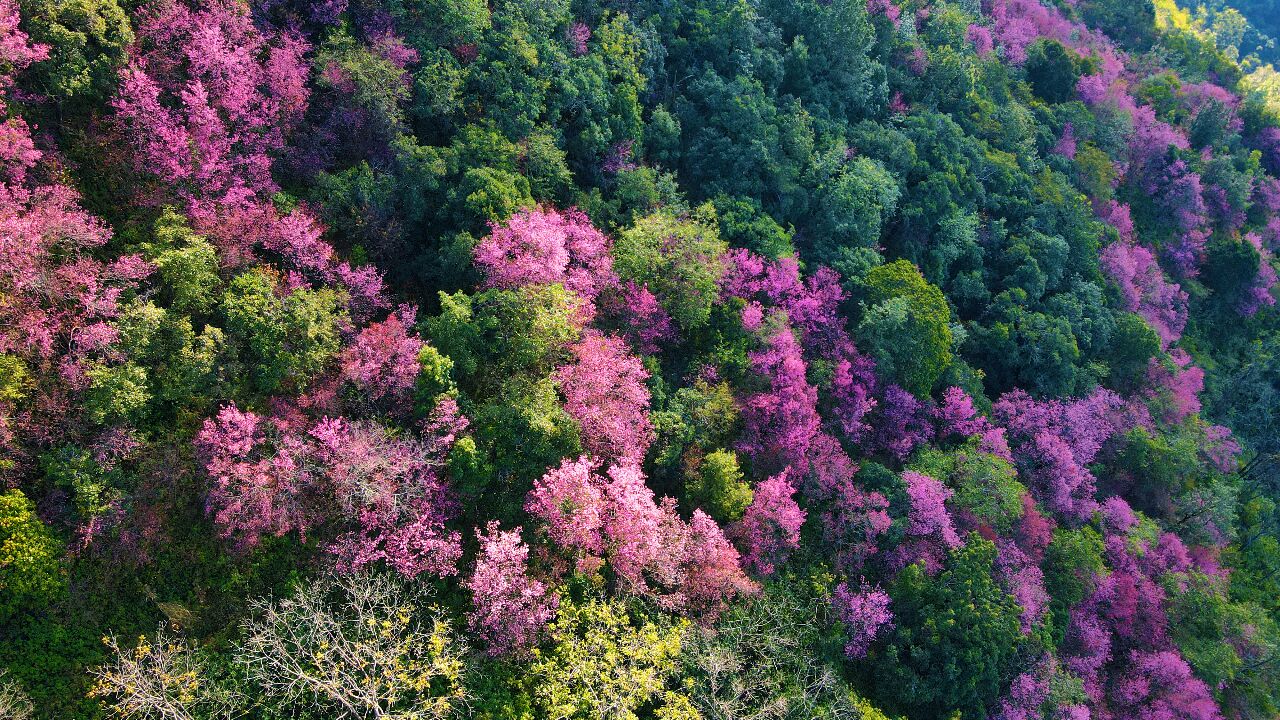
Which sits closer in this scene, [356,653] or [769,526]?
[356,653]

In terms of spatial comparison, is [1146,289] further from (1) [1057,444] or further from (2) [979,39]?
(2) [979,39]

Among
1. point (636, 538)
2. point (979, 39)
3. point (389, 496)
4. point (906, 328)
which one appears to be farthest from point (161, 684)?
point (979, 39)

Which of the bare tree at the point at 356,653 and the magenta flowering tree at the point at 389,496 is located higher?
the magenta flowering tree at the point at 389,496

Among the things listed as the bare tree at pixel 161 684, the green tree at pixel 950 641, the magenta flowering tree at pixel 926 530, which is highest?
the bare tree at pixel 161 684

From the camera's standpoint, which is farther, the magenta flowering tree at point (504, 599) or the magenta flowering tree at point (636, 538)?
the magenta flowering tree at point (636, 538)

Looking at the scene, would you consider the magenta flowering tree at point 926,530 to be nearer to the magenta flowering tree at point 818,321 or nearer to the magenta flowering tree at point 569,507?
the magenta flowering tree at point 818,321

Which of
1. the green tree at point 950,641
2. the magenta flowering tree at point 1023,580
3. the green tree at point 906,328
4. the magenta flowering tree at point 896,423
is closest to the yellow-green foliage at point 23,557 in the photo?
the green tree at point 950,641

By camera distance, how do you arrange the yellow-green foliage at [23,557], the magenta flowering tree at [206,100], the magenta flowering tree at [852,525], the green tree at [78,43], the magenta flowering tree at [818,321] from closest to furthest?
the yellow-green foliage at [23,557] < the green tree at [78,43] < the magenta flowering tree at [206,100] < the magenta flowering tree at [852,525] < the magenta flowering tree at [818,321]
